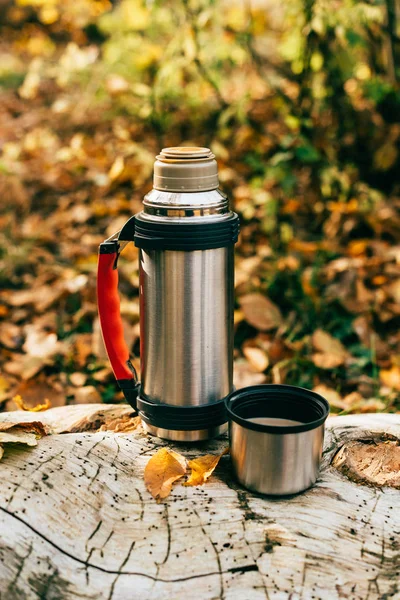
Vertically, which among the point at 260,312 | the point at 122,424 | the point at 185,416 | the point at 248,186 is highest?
the point at 248,186

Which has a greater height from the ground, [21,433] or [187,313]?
[187,313]

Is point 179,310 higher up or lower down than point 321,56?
lower down

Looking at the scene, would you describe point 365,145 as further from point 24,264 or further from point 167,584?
point 167,584

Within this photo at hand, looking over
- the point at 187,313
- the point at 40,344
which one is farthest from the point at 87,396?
the point at 187,313

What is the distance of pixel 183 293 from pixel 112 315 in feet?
0.91

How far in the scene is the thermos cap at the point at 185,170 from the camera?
178 cm

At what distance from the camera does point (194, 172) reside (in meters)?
1.79

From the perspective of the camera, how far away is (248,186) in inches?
176

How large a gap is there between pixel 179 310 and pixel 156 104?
3012 mm

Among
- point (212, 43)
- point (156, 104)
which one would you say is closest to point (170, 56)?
point (212, 43)

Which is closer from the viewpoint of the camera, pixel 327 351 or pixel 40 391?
pixel 40 391

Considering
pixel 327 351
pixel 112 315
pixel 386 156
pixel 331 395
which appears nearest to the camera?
pixel 112 315

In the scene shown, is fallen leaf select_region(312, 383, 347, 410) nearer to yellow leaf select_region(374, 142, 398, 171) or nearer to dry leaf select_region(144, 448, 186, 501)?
dry leaf select_region(144, 448, 186, 501)

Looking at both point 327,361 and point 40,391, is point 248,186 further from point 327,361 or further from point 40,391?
point 40,391
